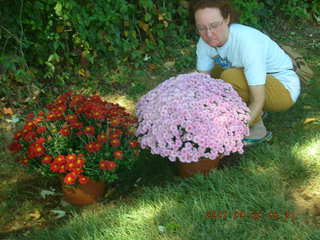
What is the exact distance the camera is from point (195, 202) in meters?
2.32

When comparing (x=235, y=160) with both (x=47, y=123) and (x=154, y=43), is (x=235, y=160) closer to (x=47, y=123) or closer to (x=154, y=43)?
(x=47, y=123)

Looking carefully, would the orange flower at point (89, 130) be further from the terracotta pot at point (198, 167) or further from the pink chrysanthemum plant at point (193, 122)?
the terracotta pot at point (198, 167)

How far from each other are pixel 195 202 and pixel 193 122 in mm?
473

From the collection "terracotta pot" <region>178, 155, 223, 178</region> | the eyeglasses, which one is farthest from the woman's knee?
"terracotta pot" <region>178, 155, 223, 178</region>

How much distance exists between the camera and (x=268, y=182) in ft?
7.98

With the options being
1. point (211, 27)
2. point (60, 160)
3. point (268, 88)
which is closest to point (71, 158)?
point (60, 160)

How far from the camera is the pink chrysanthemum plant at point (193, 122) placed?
236cm

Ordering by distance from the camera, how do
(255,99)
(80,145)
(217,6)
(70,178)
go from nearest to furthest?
(70,178), (80,145), (217,6), (255,99)

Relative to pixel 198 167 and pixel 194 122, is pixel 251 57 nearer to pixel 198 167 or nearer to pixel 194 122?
pixel 194 122

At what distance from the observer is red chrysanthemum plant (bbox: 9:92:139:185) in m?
2.29

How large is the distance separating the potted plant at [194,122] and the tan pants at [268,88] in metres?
0.23

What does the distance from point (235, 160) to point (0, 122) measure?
213cm

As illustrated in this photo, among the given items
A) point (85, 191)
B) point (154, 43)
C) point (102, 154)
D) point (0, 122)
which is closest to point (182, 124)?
point (102, 154)

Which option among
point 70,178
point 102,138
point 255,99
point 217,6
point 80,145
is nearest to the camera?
point 70,178
